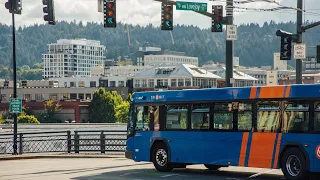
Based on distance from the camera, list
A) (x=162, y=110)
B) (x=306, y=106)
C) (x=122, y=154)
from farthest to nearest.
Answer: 1. (x=122, y=154)
2. (x=162, y=110)
3. (x=306, y=106)

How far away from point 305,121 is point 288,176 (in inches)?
65.3

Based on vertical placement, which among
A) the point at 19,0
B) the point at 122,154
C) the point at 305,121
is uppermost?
the point at 19,0

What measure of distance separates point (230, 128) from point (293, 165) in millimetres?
2914

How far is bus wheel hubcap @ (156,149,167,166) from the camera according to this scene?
26327mm

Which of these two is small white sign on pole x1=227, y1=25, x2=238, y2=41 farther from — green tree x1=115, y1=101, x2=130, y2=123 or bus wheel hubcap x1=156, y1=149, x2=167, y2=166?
green tree x1=115, y1=101, x2=130, y2=123

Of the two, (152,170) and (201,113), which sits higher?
(201,113)

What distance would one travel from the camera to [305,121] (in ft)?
69.7

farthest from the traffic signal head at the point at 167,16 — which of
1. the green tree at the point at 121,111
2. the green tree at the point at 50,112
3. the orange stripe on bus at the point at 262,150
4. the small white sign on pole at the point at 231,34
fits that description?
the green tree at the point at 50,112

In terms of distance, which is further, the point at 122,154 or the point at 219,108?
the point at 122,154

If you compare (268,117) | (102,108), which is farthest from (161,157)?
(102,108)

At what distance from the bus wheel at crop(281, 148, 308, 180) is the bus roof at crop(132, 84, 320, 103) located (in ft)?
5.27

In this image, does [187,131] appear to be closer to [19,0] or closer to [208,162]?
[208,162]

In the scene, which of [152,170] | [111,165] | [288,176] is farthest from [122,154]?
[288,176]

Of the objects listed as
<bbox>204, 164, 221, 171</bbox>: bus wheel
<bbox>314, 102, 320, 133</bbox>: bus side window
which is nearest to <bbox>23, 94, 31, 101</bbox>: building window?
<bbox>204, 164, 221, 171</bbox>: bus wheel
